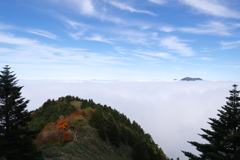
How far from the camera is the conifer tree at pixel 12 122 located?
642 inches

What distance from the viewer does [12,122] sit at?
16.5 m

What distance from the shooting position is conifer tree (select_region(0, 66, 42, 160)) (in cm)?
1630

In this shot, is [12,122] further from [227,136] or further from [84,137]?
[84,137]

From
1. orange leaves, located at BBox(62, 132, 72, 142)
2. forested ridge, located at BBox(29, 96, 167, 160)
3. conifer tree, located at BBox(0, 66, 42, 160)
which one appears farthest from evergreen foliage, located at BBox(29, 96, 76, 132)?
conifer tree, located at BBox(0, 66, 42, 160)

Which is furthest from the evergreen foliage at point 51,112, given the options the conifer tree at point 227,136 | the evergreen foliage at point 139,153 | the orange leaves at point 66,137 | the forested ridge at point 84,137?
the conifer tree at point 227,136

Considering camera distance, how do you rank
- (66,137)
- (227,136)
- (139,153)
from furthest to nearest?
(139,153)
(66,137)
(227,136)

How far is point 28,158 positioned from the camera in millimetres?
17219

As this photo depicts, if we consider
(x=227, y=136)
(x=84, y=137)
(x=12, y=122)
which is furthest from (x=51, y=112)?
(x=227, y=136)

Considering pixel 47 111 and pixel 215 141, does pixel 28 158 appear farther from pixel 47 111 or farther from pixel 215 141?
pixel 47 111

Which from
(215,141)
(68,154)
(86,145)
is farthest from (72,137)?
(215,141)

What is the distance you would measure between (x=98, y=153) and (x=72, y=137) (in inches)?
330

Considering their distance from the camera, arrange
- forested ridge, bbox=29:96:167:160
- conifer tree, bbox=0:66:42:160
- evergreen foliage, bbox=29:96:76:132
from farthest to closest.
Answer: evergreen foliage, bbox=29:96:76:132 < forested ridge, bbox=29:96:167:160 < conifer tree, bbox=0:66:42:160

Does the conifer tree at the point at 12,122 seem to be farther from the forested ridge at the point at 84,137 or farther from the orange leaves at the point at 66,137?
the orange leaves at the point at 66,137

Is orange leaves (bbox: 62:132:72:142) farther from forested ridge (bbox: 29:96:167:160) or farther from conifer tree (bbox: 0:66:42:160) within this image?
conifer tree (bbox: 0:66:42:160)
